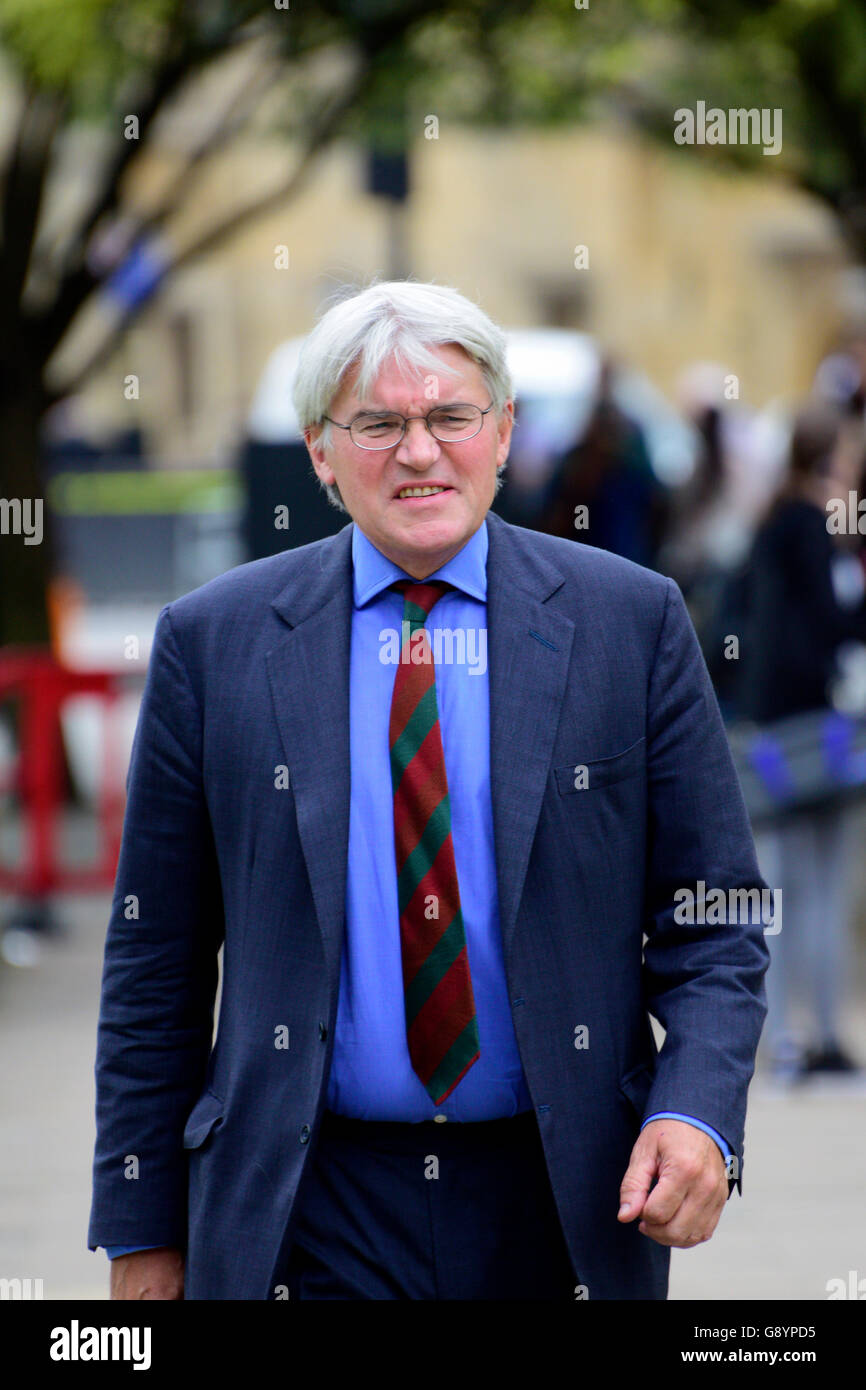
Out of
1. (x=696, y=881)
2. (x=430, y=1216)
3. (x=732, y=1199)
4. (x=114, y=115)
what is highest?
(x=114, y=115)

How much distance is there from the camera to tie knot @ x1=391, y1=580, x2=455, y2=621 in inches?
117

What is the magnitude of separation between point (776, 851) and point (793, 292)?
1109 inches

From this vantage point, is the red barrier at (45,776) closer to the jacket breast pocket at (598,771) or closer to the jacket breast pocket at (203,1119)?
the jacket breast pocket at (203,1119)

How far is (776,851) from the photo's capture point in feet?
23.3

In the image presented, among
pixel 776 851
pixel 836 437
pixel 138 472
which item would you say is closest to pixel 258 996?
pixel 776 851

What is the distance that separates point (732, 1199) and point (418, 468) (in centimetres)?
366

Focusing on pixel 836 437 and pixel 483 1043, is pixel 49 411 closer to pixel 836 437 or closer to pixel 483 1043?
pixel 836 437

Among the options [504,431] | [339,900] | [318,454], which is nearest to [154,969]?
[339,900]

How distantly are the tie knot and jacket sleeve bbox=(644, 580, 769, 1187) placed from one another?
310 mm

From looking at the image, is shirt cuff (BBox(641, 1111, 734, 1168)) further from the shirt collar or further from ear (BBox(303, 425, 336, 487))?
ear (BBox(303, 425, 336, 487))

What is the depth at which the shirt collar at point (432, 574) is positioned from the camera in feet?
9.80

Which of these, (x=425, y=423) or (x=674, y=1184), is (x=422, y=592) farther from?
(x=674, y=1184)

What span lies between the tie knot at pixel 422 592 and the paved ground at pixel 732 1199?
269 cm

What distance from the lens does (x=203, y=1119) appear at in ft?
9.69
